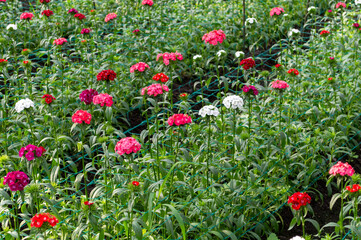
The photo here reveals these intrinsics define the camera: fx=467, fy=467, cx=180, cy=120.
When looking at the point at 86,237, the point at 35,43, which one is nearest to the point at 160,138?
the point at 86,237

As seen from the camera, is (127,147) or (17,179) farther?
(127,147)

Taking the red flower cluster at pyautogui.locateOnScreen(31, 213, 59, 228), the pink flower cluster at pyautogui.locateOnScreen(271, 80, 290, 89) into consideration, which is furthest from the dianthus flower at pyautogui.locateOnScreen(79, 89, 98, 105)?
the pink flower cluster at pyautogui.locateOnScreen(271, 80, 290, 89)

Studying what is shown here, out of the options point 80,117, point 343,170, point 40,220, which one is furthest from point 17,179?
point 343,170

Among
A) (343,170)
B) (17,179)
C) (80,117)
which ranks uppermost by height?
(80,117)

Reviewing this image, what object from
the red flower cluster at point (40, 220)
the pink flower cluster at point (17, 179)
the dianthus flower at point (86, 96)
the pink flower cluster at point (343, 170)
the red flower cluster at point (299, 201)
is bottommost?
the red flower cluster at point (299, 201)

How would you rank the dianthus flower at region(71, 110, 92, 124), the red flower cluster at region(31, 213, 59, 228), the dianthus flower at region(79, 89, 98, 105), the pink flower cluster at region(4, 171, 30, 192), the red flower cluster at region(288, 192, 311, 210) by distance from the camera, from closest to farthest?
the red flower cluster at region(31, 213, 59, 228) → the pink flower cluster at region(4, 171, 30, 192) → the red flower cluster at region(288, 192, 311, 210) → the dianthus flower at region(71, 110, 92, 124) → the dianthus flower at region(79, 89, 98, 105)

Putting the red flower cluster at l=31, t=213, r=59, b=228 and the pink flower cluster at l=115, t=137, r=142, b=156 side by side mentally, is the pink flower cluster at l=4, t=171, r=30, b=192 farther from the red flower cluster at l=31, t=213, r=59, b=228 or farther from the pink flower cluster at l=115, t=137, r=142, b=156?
the pink flower cluster at l=115, t=137, r=142, b=156

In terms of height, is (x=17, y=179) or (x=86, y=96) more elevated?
(x=86, y=96)

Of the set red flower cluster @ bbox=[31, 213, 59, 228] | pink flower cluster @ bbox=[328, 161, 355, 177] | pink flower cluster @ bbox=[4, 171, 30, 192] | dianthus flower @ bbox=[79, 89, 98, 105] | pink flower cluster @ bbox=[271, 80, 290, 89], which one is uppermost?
dianthus flower @ bbox=[79, 89, 98, 105]

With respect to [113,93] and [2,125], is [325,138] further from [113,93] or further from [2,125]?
[2,125]

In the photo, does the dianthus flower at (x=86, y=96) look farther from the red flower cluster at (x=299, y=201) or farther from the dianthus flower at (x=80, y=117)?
the red flower cluster at (x=299, y=201)

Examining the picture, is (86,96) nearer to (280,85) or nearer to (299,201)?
(280,85)

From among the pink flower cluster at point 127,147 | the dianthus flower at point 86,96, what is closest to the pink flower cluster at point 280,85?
the pink flower cluster at point 127,147

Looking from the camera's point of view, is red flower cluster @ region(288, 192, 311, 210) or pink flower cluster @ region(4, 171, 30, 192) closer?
pink flower cluster @ region(4, 171, 30, 192)
